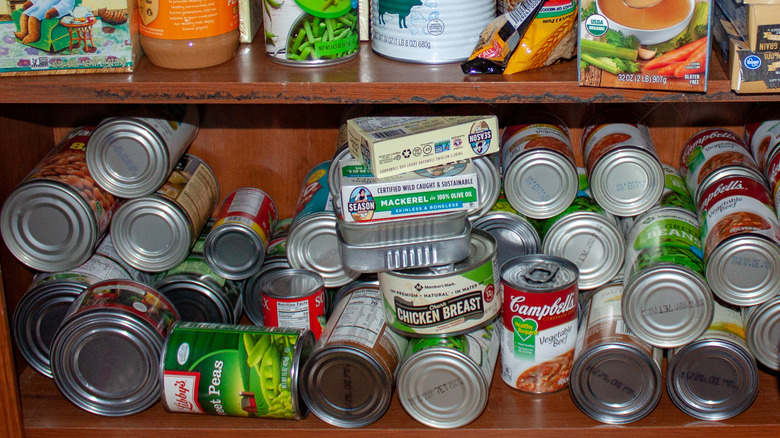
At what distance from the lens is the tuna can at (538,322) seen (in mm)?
1212

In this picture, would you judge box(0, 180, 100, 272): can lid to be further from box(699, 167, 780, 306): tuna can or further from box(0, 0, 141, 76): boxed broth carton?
box(699, 167, 780, 306): tuna can

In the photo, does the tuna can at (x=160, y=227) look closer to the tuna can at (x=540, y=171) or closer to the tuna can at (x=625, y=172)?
the tuna can at (x=540, y=171)

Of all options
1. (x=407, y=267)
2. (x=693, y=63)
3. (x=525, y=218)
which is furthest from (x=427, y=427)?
(x=693, y=63)

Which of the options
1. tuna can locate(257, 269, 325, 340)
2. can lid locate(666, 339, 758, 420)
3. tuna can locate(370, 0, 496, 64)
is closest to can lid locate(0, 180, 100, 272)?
tuna can locate(257, 269, 325, 340)

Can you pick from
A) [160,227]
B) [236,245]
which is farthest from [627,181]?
[160,227]

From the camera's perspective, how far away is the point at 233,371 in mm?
1219

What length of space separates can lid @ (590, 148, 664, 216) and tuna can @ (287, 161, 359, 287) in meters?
0.46

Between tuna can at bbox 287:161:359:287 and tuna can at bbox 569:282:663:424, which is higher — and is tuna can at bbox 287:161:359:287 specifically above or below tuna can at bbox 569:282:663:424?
above

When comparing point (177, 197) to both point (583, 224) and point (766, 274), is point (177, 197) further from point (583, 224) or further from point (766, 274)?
point (766, 274)

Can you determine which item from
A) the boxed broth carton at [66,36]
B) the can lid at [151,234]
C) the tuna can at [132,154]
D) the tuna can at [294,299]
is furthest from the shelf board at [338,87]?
the tuna can at [294,299]

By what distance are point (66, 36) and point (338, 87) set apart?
0.41 metres

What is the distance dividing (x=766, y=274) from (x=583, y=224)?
0.97 feet

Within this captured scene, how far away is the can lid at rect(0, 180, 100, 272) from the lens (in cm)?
127

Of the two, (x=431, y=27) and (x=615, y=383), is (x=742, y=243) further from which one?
(x=431, y=27)
